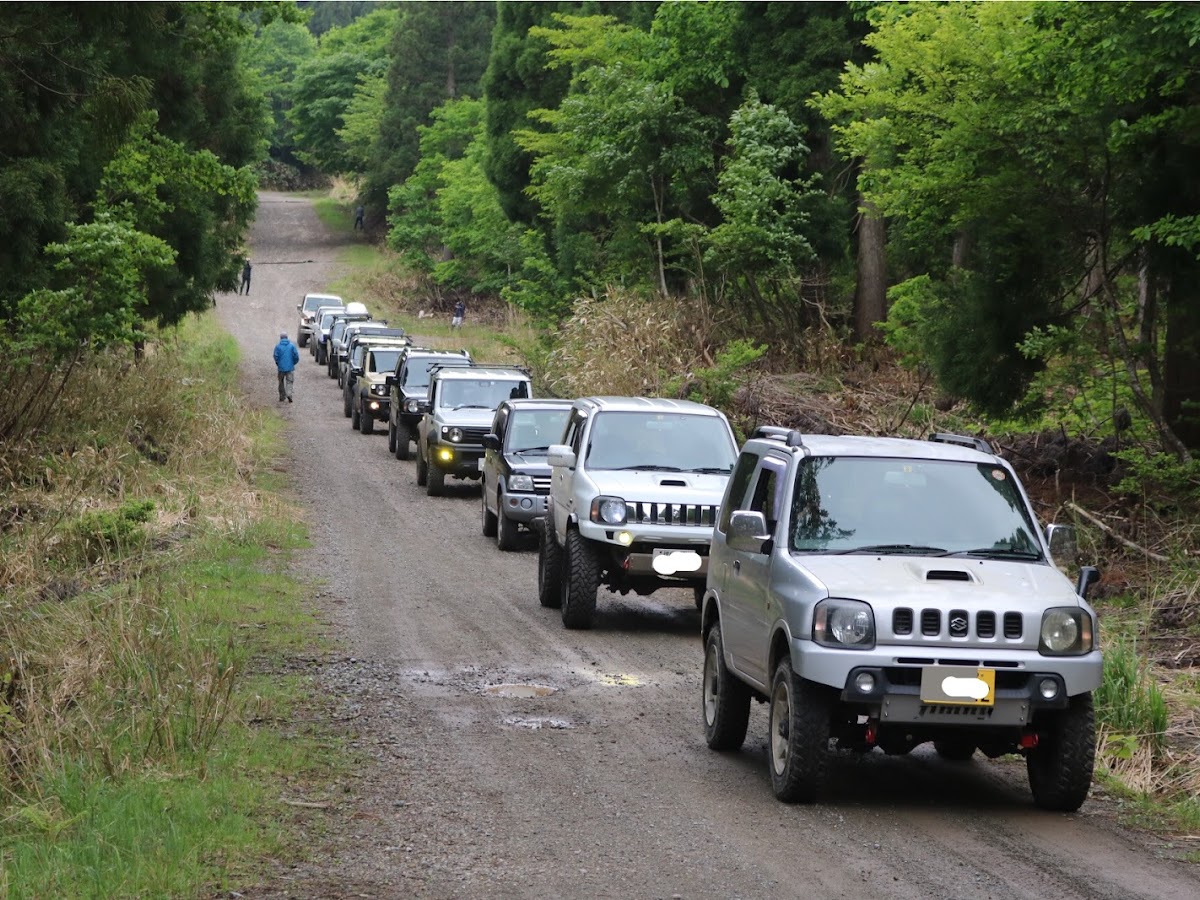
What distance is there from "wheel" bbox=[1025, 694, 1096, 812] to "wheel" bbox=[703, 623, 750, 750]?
1992 mm

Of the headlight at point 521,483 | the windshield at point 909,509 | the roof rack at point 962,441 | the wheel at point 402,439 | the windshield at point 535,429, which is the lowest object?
the wheel at point 402,439

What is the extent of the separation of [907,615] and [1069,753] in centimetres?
116

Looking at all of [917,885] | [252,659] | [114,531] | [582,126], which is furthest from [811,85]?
[917,885]

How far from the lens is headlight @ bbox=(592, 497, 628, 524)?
47.3 ft

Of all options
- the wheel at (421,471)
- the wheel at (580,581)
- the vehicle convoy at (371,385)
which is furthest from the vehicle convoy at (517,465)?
the vehicle convoy at (371,385)

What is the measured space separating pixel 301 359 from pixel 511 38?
15.5 m

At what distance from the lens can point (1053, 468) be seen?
2130 centimetres

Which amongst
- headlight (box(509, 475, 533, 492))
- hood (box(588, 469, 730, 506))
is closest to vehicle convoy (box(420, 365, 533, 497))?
headlight (box(509, 475, 533, 492))

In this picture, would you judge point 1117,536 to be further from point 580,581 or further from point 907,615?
point 907,615

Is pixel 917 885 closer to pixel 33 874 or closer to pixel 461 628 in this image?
pixel 33 874

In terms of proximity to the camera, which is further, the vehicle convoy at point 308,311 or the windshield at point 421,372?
the vehicle convoy at point 308,311

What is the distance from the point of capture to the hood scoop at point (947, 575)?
835cm

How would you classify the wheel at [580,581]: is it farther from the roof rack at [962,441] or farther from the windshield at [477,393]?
the windshield at [477,393]

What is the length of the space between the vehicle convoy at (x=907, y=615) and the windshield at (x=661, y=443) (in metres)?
5.75
